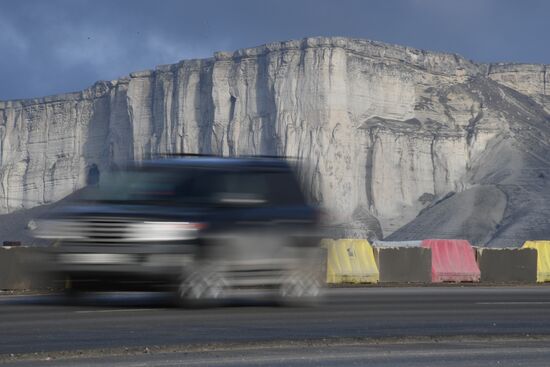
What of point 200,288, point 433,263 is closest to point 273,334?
point 200,288

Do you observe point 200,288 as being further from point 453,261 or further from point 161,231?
point 453,261

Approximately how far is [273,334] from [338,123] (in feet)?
399

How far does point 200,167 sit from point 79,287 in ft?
7.08

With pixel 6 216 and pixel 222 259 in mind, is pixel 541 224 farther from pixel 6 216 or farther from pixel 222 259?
pixel 222 259

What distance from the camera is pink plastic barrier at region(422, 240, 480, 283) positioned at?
3052 centimetres

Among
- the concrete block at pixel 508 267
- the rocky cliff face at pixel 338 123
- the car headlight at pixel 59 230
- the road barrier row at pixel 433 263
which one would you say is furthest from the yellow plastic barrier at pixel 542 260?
the rocky cliff face at pixel 338 123

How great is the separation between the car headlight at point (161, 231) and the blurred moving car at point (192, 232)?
0.01m

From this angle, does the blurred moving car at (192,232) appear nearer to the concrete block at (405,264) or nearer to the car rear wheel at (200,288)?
the car rear wheel at (200,288)

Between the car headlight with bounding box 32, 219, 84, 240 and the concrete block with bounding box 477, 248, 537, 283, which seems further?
the concrete block with bounding box 477, 248, 537, 283

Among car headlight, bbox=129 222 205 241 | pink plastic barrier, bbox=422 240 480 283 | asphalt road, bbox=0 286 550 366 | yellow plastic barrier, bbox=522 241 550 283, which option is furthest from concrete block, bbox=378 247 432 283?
car headlight, bbox=129 222 205 241

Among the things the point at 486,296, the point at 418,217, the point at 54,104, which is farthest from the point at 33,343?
the point at 54,104

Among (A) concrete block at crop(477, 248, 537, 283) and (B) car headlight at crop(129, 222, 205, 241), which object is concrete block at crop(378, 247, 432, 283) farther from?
(B) car headlight at crop(129, 222, 205, 241)

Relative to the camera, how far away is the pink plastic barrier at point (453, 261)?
30516mm

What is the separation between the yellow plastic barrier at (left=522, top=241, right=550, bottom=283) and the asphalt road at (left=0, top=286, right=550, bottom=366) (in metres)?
13.8
